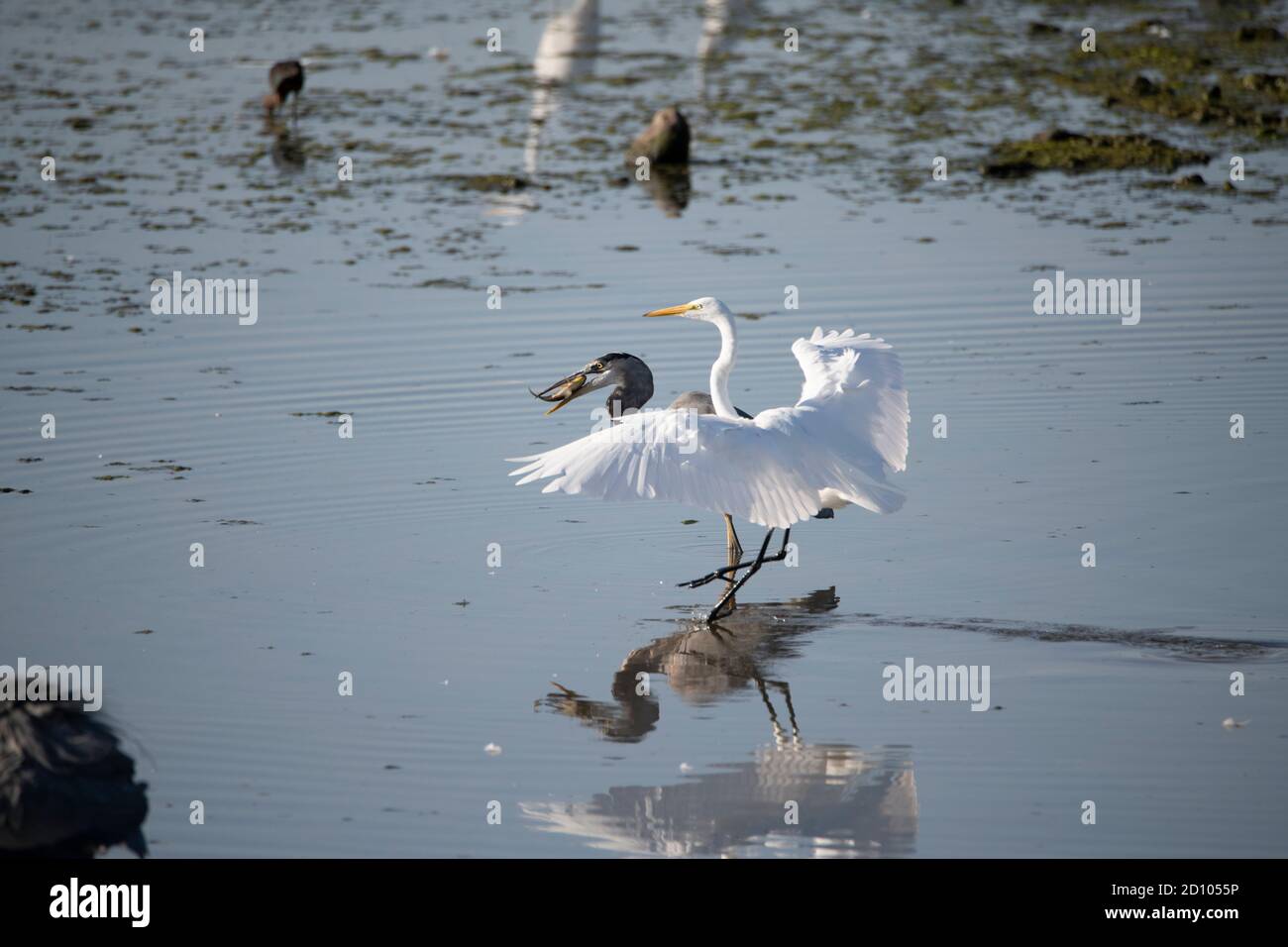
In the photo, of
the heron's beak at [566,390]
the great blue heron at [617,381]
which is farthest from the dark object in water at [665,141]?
the great blue heron at [617,381]

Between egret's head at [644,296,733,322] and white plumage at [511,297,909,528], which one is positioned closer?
white plumage at [511,297,909,528]

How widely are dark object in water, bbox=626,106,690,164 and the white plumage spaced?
1167 cm

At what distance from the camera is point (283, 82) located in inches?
945

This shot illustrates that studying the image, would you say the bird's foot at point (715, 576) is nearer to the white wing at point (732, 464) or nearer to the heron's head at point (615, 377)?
the white wing at point (732, 464)

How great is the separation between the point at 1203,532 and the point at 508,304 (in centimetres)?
744

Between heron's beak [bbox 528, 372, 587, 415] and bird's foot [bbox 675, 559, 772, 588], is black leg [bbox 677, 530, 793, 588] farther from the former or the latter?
heron's beak [bbox 528, 372, 587, 415]

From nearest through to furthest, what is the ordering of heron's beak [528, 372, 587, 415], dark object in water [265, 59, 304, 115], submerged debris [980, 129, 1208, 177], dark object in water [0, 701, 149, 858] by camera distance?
dark object in water [0, 701, 149, 858], heron's beak [528, 372, 587, 415], submerged debris [980, 129, 1208, 177], dark object in water [265, 59, 304, 115]

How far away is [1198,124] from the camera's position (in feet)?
75.8

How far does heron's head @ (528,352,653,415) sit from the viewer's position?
12242 mm

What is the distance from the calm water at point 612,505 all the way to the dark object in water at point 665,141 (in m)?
0.43

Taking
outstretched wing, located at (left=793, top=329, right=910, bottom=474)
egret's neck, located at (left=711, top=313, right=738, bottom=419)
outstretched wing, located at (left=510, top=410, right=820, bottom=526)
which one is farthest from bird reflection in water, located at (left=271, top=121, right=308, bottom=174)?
outstretched wing, located at (left=510, top=410, right=820, bottom=526)

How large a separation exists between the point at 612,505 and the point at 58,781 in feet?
20.0

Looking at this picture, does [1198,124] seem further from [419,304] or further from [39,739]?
[39,739]

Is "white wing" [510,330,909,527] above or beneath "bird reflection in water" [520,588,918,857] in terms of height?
above
